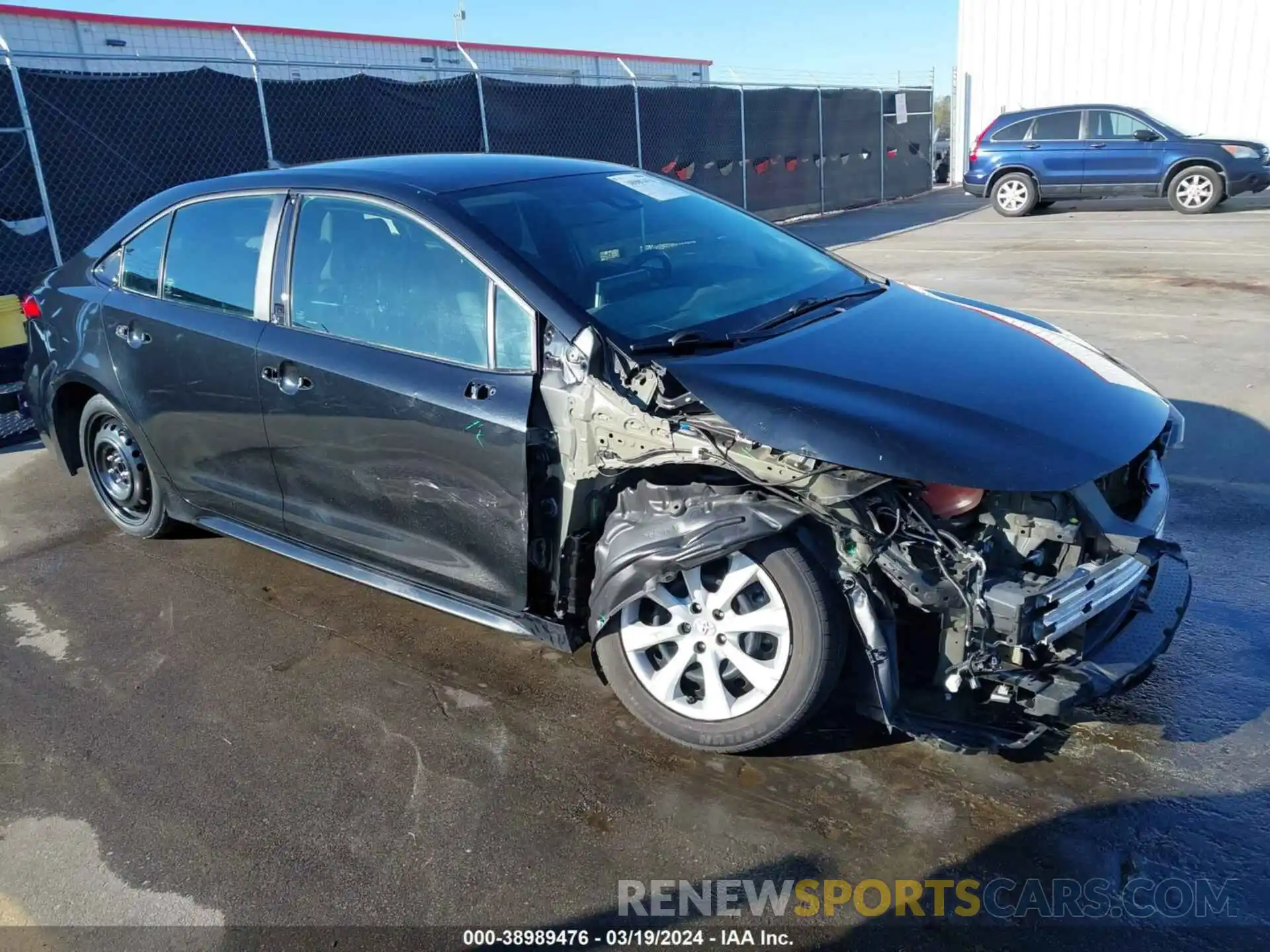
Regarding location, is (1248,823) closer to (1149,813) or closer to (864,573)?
(1149,813)

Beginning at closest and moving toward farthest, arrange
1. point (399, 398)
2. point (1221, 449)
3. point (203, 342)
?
point (399, 398)
point (203, 342)
point (1221, 449)

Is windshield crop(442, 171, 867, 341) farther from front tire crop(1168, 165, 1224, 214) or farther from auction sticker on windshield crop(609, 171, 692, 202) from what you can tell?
front tire crop(1168, 165, 1224, 214)

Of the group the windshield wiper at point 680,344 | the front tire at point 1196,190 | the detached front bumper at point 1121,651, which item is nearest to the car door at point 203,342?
the windshield wiper at point 680,344

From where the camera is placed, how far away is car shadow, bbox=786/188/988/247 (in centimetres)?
1630

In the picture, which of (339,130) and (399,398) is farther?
(339,130)

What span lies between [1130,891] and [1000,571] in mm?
848

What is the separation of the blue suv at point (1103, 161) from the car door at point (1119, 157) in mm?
11

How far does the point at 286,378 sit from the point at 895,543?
2.32 meters

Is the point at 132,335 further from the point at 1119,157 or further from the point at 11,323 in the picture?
the point at 1119,157

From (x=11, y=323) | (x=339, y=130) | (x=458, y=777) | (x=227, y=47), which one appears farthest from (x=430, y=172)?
(x=227, y=47)

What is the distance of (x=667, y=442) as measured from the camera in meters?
3.03

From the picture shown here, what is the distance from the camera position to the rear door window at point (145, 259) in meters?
4.54

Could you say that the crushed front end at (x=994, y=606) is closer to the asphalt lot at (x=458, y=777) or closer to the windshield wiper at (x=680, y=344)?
the asphalt lot at (x=458, y=777)

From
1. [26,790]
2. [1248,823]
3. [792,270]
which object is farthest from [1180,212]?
[26,790]
